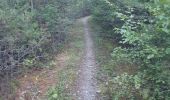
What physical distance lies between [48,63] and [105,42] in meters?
6.30

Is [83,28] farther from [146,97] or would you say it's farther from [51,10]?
[146,97]

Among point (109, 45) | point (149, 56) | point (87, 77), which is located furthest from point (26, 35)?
point (109, 45)

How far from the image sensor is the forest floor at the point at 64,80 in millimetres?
12242

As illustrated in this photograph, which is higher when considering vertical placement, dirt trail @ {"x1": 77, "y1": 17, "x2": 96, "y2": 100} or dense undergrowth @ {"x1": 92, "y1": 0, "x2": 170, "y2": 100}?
dense undergrowth @ {"x1": 92, "y1": 0, "x2": 170, "y2": 100}

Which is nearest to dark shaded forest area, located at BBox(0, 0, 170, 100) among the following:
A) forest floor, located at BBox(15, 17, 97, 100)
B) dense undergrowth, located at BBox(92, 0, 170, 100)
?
dense undergrowth, located at BBox(92, 0, 170, 100)

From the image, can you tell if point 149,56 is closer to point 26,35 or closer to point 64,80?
point 64,80

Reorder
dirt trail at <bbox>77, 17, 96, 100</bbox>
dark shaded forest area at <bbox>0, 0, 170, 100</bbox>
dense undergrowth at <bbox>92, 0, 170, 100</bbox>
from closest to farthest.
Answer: dense undergrowth at <bbox>92, 0, 170, 100</bbox> → dark shaded forest area at <bbox>0, 0, 170, 100</bbox> → dirt trail at <bbox>77, 17, 96, 100</bbox>

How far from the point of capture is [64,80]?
45.0 feet

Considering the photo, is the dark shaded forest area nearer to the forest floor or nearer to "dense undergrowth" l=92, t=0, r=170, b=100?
"dense undergrowth" l=92, t=0, r=170, b=100

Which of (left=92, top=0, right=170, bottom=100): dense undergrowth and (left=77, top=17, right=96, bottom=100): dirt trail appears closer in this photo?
(left=92, top=0, right=170, bottom=100): dense undergrowth

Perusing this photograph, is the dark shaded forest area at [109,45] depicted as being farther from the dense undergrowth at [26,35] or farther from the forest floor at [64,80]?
the forest floor at [64,80]

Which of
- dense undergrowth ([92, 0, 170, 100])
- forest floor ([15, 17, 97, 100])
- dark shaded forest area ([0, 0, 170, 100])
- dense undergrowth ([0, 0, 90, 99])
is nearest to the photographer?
dense undergrowth ([92, 0, 170, 100])

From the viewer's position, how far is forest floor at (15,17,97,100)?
12.2 m

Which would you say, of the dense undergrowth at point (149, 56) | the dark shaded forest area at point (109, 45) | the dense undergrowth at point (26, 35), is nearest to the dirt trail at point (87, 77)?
the dark shaded forest area at point (109, 45)
